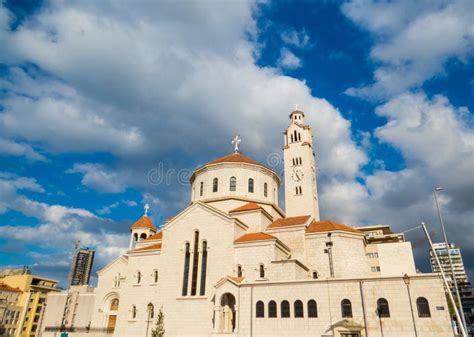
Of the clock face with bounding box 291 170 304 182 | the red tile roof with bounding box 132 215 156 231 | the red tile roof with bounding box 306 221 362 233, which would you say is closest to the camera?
the red tile roof with bounding box 306 221 362 233

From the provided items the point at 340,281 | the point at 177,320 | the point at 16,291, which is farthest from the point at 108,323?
the point at 16,291

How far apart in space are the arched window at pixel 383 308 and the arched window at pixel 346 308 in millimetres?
1698

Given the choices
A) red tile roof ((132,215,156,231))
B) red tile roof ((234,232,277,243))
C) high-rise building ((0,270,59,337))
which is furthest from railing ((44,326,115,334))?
high-rise building ((0,270,59,337))

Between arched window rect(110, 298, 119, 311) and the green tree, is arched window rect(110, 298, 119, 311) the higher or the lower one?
the higher one

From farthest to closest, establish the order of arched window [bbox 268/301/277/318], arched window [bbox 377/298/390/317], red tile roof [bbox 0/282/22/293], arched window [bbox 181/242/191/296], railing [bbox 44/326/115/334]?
1. red tile roof [bbox 0/282/22/293]
2. railing [bbox 44/326/115/334]
3. arched window [bbox 181/242/191/296]
4. arched window [bbox 268/301/277/318]
5. arched window [bbox 377/298/390/317]

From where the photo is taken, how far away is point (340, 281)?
22.0 metres

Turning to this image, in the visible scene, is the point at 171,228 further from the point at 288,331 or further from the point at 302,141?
the point at 302,141

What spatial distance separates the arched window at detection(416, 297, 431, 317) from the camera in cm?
1970

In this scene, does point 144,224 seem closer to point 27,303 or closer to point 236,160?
point 236,160

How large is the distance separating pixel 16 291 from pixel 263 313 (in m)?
63.1

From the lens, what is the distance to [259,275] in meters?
27.5

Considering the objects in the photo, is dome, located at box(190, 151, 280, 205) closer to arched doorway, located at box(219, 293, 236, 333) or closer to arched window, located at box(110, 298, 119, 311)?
arched doorway, located at box(219, 293, 236, 333)

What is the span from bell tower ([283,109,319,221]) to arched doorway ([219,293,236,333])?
13963 millimetres

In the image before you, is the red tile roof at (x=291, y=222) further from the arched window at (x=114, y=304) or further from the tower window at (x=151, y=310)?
the arched window at (x=114, y=304)
